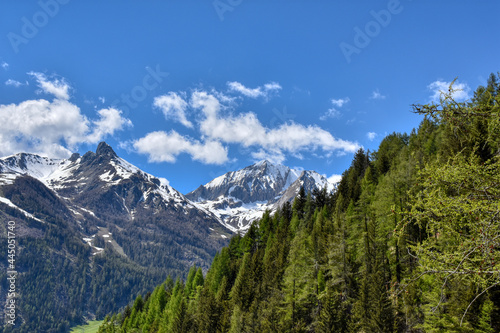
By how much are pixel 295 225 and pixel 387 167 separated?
80.5 ft

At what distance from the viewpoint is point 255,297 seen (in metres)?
47.9

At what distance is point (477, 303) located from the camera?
21.9 metres

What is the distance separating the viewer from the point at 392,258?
34.8 m

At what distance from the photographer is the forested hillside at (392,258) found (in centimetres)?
564

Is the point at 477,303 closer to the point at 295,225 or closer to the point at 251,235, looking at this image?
the point at 295,225

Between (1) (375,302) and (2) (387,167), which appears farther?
(2) (387,167)

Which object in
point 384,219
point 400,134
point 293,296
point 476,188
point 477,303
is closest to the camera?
point 476,188

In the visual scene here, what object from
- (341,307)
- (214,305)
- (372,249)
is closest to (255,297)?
(214,305)

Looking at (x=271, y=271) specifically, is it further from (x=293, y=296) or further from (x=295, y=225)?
(x=295, y=225)

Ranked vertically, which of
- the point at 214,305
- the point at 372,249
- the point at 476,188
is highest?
the point at 372,249

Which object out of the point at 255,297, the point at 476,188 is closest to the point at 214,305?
the point at 255,297

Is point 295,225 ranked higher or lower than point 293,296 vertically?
higher

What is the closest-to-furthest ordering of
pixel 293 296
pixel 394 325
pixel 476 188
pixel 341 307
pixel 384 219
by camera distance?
pixel 476 188, pixel 394 325, pixel 341 307, pixel 384 219, pixel 293 296

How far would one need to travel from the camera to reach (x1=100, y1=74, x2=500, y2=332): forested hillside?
5.64m
